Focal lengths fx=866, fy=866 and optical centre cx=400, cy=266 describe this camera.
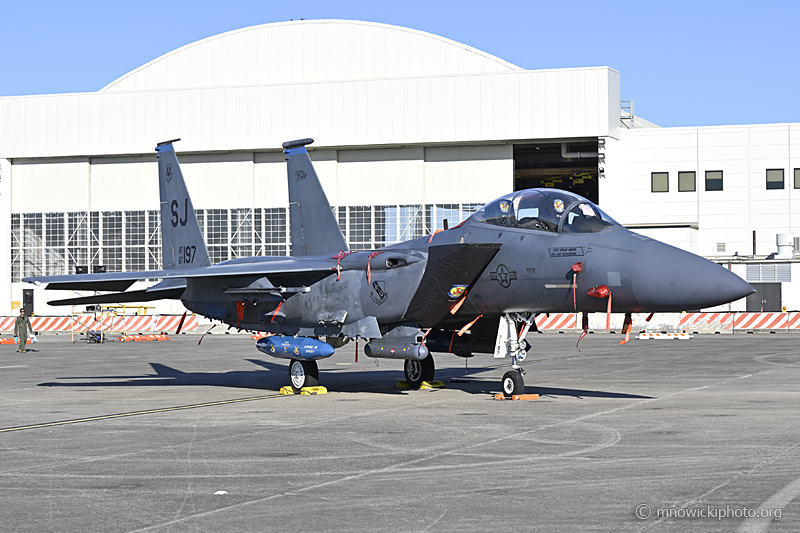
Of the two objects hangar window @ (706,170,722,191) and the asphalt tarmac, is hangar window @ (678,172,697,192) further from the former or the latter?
the asphalt tarmac

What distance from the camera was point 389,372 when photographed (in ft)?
67.3

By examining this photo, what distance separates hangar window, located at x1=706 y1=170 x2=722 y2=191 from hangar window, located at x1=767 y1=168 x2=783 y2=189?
8.03ft

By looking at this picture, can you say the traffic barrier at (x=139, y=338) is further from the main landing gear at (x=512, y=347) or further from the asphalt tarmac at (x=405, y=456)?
the main landing gear at (x=512, y=347)

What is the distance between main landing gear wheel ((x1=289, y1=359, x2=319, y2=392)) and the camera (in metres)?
15.3

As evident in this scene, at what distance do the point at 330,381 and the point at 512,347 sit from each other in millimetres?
5761

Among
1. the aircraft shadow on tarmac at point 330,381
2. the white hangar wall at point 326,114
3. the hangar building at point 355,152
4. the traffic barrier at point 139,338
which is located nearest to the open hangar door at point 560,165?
the hangar building at point 355,152

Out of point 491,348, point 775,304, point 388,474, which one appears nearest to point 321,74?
point 775,304

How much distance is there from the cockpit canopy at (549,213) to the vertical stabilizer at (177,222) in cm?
760

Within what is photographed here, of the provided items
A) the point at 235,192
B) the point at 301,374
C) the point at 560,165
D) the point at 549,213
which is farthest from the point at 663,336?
the point at 549,213

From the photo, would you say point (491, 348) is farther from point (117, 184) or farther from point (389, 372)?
point (117, 184)

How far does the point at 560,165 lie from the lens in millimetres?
A: 51188

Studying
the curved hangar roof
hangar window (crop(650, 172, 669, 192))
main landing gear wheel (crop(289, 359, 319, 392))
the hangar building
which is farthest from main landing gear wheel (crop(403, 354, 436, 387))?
hangar window (crop(650, 172, 669, 192))

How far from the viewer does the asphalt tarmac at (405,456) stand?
605 centimetres

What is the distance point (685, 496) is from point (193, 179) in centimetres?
4496
